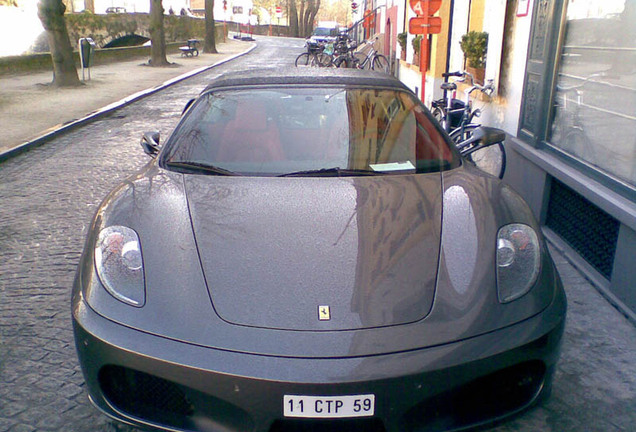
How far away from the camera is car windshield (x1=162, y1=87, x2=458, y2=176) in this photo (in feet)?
9.88

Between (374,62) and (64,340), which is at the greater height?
(374,62)

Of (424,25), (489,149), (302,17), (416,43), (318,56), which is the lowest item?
(489,149)

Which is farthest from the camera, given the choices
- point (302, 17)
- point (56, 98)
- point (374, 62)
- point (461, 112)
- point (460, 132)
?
point (302, 17)

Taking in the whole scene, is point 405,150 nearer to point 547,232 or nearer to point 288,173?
point 288,173

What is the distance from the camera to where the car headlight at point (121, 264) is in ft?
7.25

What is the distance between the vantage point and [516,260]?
2379 millimetres

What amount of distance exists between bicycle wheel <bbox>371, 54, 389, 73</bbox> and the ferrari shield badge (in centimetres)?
1685

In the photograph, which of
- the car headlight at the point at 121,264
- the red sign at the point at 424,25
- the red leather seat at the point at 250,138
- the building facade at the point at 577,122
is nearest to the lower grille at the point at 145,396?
the car headlight at the point at 121,264

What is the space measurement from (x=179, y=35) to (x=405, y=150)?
41.4m

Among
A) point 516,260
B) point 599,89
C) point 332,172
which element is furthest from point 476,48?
point 516,260

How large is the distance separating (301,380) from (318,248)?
23.8 inches

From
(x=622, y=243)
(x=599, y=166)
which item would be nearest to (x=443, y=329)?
(x=622, y=243)

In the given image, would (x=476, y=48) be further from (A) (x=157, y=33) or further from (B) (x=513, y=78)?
(A) (x=157, y=33)

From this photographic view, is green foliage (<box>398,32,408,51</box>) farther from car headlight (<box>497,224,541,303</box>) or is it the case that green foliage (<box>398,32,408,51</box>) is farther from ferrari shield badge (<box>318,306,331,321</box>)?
ferrari shield badge (<box>318,306,331,321</box>)
